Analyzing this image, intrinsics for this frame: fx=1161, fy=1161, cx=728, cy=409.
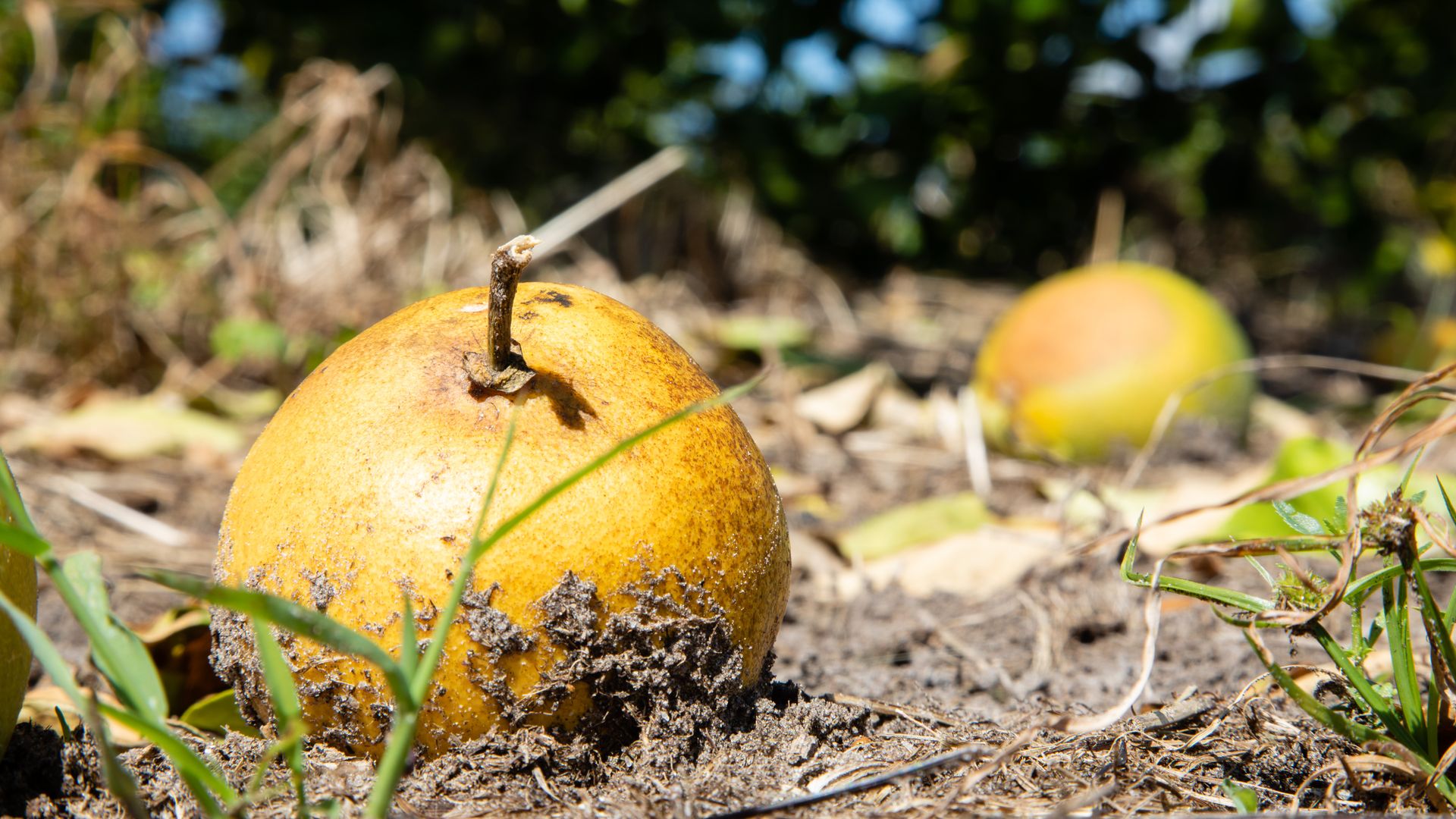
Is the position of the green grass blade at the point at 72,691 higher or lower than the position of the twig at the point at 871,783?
higher

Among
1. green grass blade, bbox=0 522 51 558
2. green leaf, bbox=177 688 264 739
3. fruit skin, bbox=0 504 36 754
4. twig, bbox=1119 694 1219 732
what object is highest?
green grass blade, bbox=0 522 51 558

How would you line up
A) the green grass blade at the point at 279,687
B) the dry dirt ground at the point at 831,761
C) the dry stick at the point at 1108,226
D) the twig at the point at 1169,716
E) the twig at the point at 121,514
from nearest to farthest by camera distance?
the green grass blade at the point at 279,687 → the dry dirt ground at the point at 831,761 → the twig at the point at 1169,716 → the twig at the point at 121,514 → the dry stick at the point at 1108,226

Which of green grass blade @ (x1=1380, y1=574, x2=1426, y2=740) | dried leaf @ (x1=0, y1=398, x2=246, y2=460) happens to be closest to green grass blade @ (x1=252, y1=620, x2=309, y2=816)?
green grass blade @ (x1=1380, y1=574, x2=1426, y2=740)

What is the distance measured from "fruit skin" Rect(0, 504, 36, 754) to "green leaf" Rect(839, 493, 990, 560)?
1.69m

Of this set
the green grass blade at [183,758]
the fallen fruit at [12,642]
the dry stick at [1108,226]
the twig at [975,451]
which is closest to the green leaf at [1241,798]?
the green grass blade at [183,758]

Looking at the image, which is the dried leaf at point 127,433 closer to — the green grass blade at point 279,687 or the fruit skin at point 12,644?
the fruit skin at point 12,644

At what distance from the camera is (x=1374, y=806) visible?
1.27 meters

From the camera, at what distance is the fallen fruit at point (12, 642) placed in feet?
4.15

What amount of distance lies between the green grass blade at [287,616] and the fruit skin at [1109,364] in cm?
307

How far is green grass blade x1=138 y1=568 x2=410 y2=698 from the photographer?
0.91 m

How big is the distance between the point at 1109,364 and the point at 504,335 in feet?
9.35

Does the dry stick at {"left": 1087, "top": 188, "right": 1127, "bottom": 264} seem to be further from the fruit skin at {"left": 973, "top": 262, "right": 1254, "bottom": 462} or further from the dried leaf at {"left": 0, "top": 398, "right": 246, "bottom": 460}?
the dried leaf at {"left": 0, "top": 398, "right": 246, "bottom": 460}

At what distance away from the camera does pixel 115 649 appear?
3.38ft

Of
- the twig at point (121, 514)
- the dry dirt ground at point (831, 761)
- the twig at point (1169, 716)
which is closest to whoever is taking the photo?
the dry dirt ground at point (831, 761)
